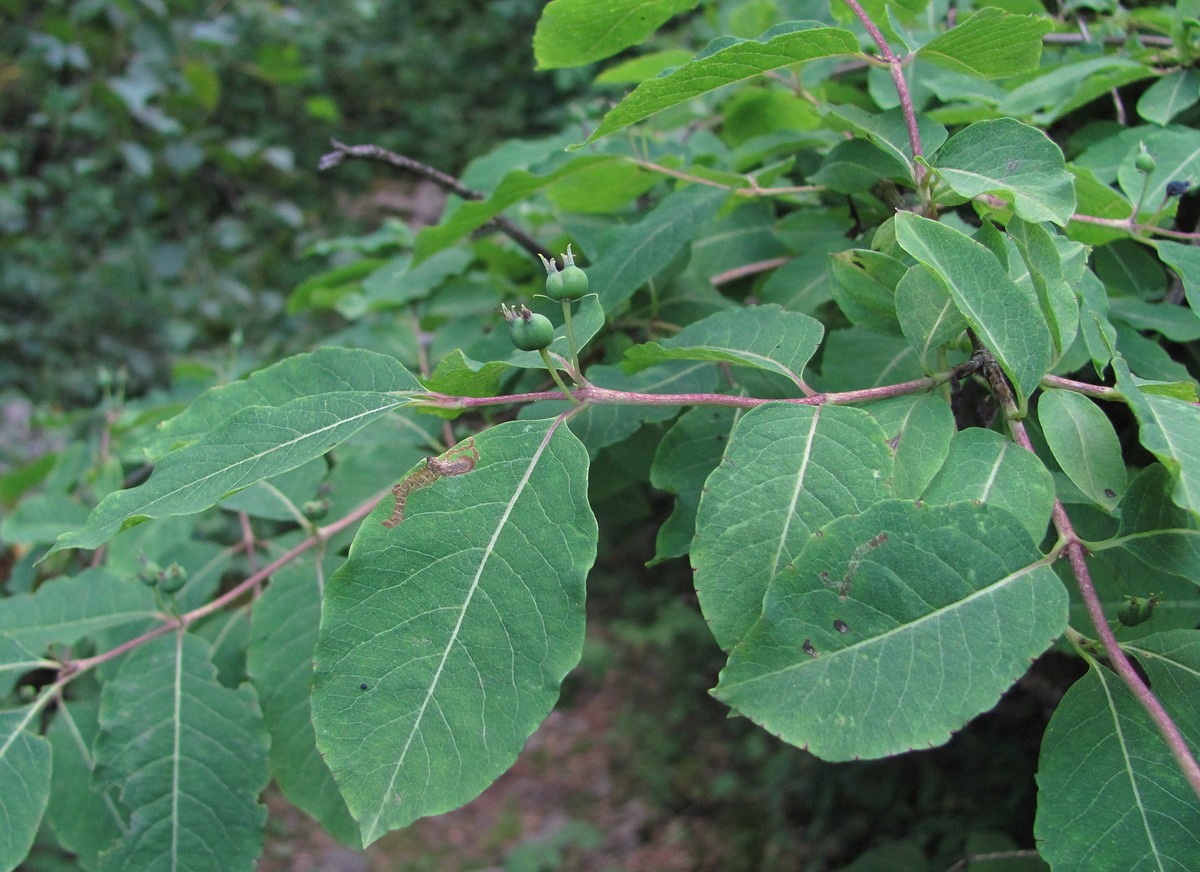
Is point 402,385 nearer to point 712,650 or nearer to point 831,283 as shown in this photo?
point 831,283

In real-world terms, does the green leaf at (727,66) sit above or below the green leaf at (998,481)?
above

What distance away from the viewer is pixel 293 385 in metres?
0.82

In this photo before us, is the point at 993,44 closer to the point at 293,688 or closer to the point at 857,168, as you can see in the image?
the point at 857,168

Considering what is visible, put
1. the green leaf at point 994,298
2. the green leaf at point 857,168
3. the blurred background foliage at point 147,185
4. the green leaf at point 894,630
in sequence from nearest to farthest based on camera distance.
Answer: the green leaf at point 894,630
the green leaf at point 994,298
the green leaf at point 857,168
the blurred background foliage at point 147,185

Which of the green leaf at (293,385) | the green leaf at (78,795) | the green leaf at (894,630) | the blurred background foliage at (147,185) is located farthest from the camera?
the blurred background foliage at (147,185)

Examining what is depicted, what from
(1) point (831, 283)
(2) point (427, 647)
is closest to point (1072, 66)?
(1) point (831, 283)

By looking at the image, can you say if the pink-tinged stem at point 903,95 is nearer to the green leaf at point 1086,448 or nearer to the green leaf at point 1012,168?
the green leaf at point 1012,168

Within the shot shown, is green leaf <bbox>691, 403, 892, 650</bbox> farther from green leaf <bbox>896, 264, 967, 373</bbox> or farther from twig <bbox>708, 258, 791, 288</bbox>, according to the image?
twig <bbox>708, 258, 791, 288</bbox>

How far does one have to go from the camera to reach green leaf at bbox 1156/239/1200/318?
0.80 m

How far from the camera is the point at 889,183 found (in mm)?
952

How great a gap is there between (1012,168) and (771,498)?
0.35 m

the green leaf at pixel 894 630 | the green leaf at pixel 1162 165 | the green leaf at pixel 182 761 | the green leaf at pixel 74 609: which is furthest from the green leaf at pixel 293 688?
the green leaf at pixel 1162 165

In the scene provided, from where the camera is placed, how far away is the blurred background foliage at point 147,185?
4.62 m

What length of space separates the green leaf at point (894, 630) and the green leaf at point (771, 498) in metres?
0.04
